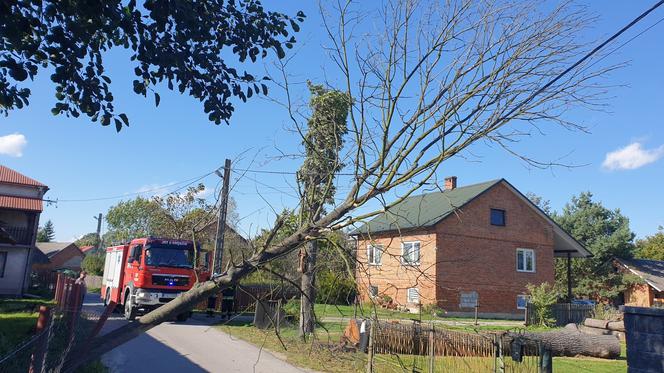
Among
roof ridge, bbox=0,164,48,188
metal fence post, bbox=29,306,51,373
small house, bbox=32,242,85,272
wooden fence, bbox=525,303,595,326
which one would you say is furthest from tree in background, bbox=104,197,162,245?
metal fence post, bbox=29,306,51,373

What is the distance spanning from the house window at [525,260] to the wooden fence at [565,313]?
21.6ft

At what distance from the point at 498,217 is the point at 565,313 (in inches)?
316

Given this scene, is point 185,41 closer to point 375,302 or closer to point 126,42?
point 126,42

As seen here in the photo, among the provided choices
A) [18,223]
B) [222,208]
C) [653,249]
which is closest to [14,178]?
[18,223]

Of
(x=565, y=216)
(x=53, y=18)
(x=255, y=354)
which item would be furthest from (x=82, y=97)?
(x=565, y=216)

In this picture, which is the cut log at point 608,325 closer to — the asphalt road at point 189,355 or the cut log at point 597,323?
the cut log at point 597,323

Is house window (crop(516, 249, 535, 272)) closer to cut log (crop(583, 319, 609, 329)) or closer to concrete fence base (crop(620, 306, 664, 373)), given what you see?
cut log (crop(583, 319, 609, 329))

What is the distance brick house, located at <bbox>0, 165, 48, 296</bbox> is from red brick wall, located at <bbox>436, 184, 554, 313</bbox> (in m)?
25.8

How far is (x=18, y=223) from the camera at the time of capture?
34.7 m

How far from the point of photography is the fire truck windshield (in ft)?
59.6

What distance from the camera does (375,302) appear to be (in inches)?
158

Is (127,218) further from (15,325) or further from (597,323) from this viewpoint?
(597,323)

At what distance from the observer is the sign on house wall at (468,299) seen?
27906 millimetres

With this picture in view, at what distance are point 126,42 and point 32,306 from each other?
1993 cm
